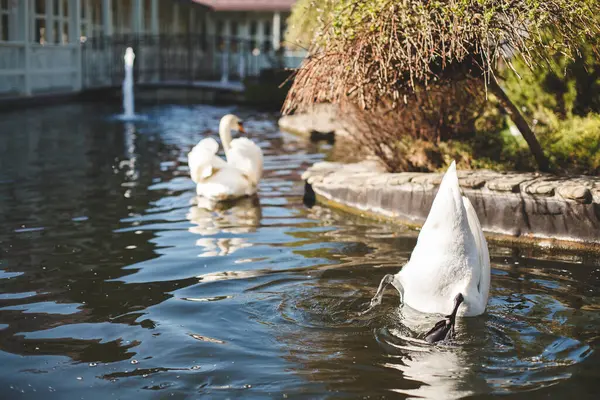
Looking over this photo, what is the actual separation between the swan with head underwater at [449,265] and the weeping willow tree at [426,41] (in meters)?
2.21

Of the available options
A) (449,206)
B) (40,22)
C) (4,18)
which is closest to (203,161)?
(449,206)

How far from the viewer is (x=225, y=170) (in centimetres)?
1026

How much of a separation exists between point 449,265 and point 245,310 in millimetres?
1437

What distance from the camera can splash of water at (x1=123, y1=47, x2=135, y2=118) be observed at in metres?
23.4

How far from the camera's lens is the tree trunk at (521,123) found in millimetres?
8422

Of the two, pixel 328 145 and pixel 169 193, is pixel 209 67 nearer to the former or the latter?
pixel 328 145

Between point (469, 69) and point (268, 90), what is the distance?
18.5 meters

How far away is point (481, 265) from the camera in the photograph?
5.49 metres

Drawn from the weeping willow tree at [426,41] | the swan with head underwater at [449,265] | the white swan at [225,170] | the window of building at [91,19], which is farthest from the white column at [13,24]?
the swan with head underwater at [449,265]

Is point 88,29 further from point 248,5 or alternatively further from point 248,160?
point 248,160

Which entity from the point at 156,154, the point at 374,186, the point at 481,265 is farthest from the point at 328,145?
the point at 481,265

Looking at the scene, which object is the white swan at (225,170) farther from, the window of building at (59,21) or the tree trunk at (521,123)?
the window of building at (59,21)

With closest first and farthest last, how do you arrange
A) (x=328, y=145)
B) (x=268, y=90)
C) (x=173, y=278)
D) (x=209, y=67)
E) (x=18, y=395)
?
(x=18, y=395) → (x=173, y=278) → (x=328, y=145) → (x=268, y=90) → (x=209, y=67)

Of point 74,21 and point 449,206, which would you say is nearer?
point 449,206
